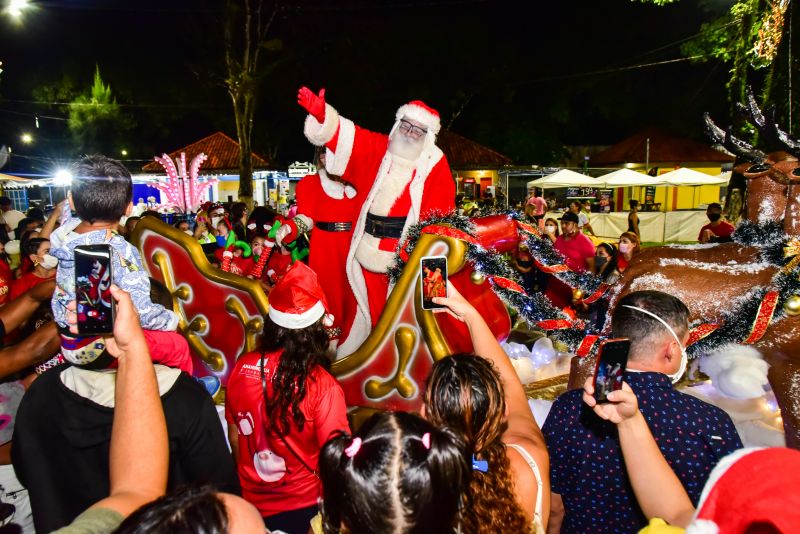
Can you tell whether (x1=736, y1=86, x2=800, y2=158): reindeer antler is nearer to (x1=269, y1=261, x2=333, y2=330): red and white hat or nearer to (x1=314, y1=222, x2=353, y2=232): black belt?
(x1=269, y1=261, x2=333, y2=330): red and white hat

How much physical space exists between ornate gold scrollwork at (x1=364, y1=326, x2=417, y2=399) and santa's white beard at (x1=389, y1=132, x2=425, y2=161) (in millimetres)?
1390

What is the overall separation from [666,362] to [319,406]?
48.2 inches

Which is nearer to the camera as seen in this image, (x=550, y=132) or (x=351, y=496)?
(x=351, y=496)

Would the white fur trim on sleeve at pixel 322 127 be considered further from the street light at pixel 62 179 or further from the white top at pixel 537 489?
the white top at pixel 537 489

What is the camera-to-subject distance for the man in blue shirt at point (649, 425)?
Result: 65.1 inches

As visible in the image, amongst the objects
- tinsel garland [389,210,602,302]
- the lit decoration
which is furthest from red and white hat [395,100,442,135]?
the lit decoration

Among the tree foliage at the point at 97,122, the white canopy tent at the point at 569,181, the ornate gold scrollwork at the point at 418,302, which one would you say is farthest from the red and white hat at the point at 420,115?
the tree foliage at the point at 97,122

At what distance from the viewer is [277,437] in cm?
212

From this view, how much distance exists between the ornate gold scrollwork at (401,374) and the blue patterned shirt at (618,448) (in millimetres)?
1217

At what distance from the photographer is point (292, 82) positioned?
78.4 feet

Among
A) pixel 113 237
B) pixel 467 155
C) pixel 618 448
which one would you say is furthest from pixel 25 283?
pixel 467 155

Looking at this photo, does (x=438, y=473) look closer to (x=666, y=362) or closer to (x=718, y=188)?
(x=666, y=362)

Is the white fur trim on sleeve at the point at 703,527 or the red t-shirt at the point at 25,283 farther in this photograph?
the red t-shirt at the point at 25,283

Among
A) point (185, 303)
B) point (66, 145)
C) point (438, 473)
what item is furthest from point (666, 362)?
point (66, 145)
